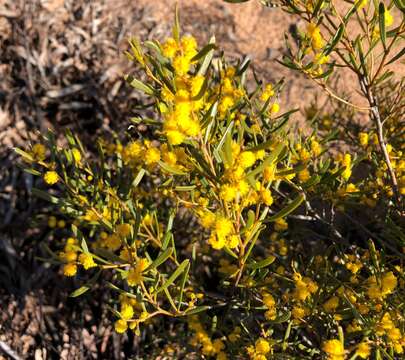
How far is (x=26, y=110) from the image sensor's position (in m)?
2.90

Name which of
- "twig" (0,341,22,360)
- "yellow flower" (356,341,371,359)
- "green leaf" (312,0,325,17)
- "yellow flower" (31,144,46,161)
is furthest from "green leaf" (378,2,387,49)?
"twig" (0,341,22,360)

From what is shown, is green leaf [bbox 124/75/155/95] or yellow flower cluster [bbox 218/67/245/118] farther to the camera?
yellow flower cluster [bbox 218/67/245/118]

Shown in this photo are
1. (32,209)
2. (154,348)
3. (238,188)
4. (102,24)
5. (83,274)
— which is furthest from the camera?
(102,24)

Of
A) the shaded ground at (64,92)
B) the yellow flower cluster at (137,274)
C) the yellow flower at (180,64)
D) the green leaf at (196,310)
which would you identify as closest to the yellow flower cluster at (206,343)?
the green leaf at (196,310)

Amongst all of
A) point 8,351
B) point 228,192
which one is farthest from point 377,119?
point 8,351

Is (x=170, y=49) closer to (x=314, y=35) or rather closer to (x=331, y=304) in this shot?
(x=314, y=35)

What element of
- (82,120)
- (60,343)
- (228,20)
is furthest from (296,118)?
(60,343)

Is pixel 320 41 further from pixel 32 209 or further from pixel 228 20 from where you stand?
pixel 228 20

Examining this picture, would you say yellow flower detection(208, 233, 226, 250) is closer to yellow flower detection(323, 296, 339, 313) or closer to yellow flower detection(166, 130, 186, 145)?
yellow flower detection(166, 130, 186, 145)

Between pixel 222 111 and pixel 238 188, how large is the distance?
34 cm

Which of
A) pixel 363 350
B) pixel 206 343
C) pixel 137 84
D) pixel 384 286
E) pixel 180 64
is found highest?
pixel 180 64

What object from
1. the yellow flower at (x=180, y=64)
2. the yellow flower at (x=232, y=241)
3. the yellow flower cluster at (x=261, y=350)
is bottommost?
the yellow flower cluster at (x=261, y=350)

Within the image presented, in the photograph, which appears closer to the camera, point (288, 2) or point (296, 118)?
point (288, 2)

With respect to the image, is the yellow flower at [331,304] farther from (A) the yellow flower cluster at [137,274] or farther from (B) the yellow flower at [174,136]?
(B) the yellow flower at [174,136]
